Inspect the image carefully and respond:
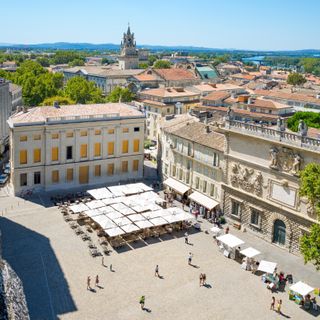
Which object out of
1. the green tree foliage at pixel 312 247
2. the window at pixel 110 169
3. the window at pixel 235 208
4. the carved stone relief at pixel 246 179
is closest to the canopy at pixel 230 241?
the carved stone relief at pixel 246 179

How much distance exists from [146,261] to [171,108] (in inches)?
2059

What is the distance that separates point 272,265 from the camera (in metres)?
32.4

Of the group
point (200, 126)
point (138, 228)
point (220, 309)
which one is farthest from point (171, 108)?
point (220, 309)

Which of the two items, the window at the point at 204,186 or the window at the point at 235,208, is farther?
the window at the point at 204,186

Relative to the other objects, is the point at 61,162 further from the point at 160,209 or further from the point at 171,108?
the point at 171,108

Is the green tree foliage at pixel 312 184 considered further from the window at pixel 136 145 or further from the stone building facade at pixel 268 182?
the window at pixel 136 145

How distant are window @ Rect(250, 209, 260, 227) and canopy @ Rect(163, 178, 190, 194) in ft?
31.2

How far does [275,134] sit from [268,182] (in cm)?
442

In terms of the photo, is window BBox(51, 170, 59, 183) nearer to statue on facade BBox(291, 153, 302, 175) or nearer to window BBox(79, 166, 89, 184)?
window BBox(79, 166, 89, 184)

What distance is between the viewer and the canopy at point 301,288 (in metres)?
28.7

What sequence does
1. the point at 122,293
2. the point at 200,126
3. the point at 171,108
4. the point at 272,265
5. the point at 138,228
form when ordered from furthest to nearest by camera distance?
the point at 171,108, the point at 200,126, the point at 138,228, the point at 272,265, the point at 122,293

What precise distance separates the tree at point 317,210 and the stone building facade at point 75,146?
27978 mm

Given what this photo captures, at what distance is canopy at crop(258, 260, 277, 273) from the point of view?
3177cm

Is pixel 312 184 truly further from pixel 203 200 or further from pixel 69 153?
pixel 69 153
